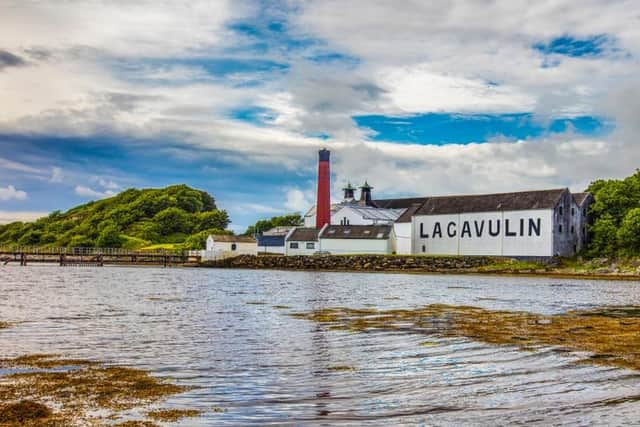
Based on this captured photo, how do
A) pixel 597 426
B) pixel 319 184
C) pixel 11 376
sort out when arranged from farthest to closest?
1. pixel 319 184
2. pixel 11 376
3. pixel 597 426

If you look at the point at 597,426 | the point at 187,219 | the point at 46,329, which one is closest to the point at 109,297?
the point at 46,329

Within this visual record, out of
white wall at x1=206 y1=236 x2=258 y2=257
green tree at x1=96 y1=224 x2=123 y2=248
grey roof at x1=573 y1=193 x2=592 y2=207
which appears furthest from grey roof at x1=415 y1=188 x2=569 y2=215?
green tree at x1=96 y1=224 x2=123 y2=248

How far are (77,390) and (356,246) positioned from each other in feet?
245

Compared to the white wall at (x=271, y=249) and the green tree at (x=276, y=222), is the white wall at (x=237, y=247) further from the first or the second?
the green tree at (x=276, y=222)

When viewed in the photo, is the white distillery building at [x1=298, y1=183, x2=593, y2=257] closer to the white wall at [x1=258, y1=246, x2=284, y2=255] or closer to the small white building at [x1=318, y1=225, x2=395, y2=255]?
the small white building at [x1=318, y1=225, x2=395, y2=255]

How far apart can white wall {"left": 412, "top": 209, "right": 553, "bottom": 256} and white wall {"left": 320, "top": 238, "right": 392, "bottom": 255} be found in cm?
386

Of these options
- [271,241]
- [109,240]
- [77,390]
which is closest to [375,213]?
[271,241]

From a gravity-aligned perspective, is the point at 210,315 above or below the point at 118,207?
below

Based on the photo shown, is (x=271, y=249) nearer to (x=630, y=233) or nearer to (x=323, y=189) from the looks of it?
(x=323, y=189)

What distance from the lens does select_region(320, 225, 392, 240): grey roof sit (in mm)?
83688

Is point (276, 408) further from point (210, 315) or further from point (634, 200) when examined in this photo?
point (634, 200)

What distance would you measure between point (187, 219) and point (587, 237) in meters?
94.1

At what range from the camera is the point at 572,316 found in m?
22.7

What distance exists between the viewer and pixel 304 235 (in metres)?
90.5
